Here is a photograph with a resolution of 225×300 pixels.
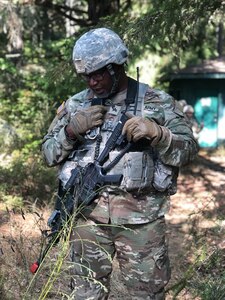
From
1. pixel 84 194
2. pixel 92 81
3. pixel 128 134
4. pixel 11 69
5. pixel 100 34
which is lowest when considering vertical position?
pixel 11 69

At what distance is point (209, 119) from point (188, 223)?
9.12m

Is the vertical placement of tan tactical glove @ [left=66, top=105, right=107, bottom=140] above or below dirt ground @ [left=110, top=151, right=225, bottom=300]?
above

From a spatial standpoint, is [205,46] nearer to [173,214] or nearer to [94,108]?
[173,214]

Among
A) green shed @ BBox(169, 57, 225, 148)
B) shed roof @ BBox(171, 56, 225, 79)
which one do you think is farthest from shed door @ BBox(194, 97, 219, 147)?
shed roof @ BBox(171, 56, 225, 79)

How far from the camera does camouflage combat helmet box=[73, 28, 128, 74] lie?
8.25 ft

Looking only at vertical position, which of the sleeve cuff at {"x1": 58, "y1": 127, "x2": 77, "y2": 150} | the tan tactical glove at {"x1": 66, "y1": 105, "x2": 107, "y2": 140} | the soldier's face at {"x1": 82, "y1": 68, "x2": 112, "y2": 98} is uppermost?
the soldier's face at {"x1": 82, "y1": 68, "x2": 112, "y2": 98}

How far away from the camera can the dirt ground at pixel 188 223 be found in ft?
12.6

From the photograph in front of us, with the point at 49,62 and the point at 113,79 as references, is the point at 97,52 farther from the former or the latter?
the point at 49,62

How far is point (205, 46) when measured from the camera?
58.1 feet

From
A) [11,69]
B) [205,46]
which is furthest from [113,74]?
[205,46]

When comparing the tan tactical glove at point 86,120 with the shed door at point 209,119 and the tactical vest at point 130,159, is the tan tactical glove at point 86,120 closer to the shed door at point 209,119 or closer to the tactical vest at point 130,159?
the tactical vest at point 130,159

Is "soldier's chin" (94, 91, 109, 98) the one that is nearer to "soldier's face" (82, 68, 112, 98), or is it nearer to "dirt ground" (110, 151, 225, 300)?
"soldier's face" (82, 68, 112, 98)

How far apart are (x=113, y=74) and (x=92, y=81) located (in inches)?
4.5

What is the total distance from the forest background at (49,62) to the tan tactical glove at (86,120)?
0.45 metres
